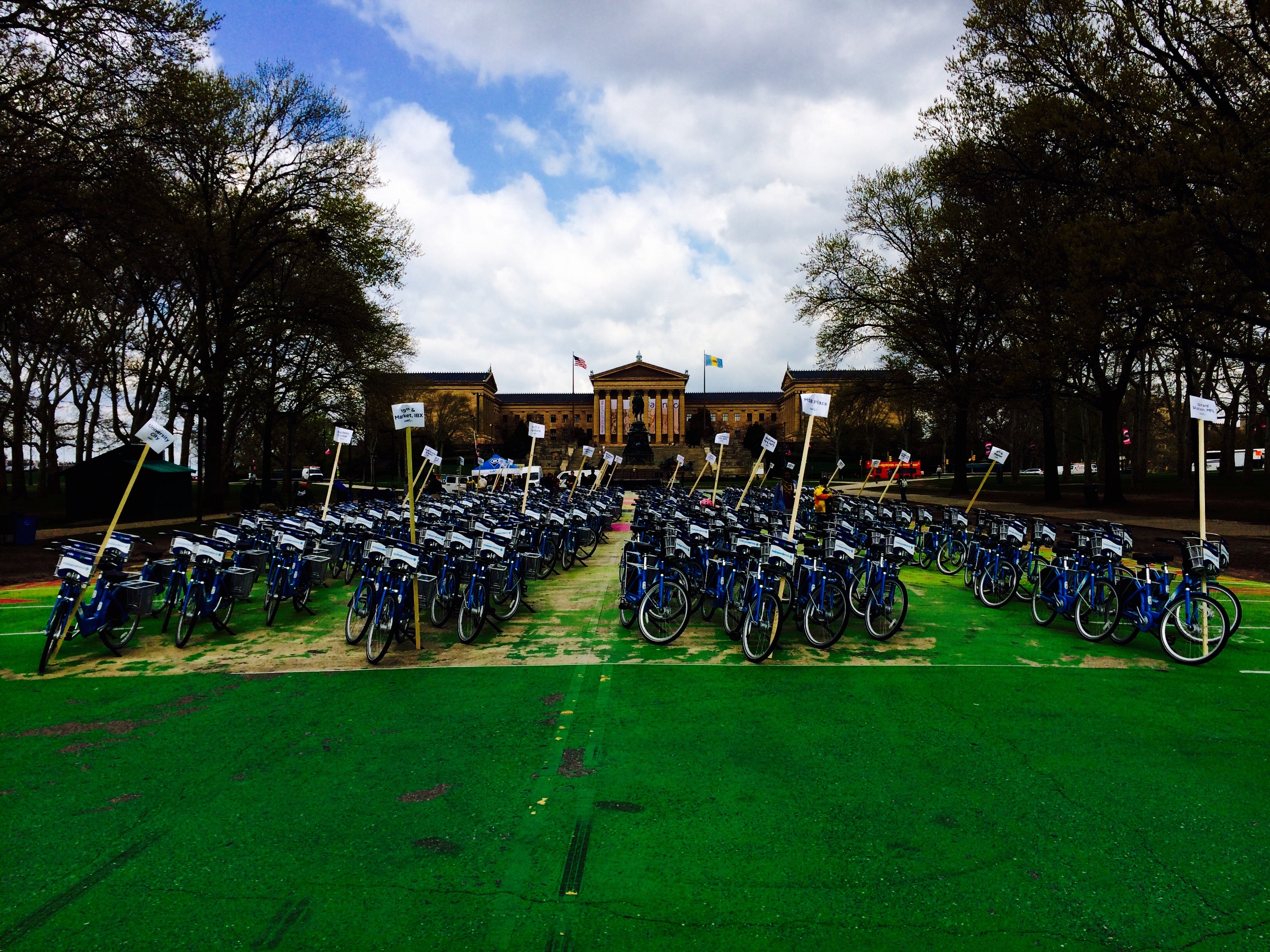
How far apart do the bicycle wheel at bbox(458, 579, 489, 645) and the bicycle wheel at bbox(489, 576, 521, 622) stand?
32.3 inches

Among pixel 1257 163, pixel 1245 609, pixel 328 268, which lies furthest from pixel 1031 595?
pixel 328 268

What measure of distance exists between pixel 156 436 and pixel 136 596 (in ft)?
6.57

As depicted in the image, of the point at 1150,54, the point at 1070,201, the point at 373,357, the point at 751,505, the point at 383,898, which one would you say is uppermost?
the point at 1150,54

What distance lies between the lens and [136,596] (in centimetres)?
809

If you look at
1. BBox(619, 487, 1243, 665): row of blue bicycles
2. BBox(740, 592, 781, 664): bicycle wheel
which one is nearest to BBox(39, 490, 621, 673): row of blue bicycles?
BBox(619, 487, 1243, 665): row of blue bicycles

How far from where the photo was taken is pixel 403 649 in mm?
8492

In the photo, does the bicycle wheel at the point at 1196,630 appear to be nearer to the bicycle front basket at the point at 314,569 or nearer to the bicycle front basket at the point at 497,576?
the bicycle front basket at the point at 497,576

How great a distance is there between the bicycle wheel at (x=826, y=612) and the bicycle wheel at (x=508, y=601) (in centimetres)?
373

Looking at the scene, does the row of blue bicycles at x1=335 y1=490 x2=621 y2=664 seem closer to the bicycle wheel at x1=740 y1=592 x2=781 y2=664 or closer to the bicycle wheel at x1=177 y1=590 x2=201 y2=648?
the bicycle wheel at x1=177 y1=590 x2=201 y2=648

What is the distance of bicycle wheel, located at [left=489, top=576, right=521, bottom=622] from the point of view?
10.2 metres

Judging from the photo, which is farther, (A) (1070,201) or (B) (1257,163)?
(A) (1070,201)

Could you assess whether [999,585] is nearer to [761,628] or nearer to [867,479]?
[761,628]

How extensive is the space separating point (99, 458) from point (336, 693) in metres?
23.4

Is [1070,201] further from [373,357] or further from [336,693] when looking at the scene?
[373,357]
